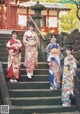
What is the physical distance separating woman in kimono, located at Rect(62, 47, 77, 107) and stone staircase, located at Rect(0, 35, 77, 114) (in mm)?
257

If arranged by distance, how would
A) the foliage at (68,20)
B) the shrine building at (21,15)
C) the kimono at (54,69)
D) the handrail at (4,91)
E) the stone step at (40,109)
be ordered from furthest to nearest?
the foliage at (68,20) < the shrine building at (21,15) < the kimono at (54,69) < the handrail at (4,91) < the stone step at (40,109)

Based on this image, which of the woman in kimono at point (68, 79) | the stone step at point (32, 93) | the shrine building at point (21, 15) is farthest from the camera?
the shrine building at point (21, 15)

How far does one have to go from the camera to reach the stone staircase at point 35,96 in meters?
10.7

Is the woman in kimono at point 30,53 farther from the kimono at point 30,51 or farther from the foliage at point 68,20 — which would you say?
the foliage at point 68,20

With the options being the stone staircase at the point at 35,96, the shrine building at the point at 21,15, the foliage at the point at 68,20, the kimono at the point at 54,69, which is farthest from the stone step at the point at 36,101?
the foliage at the point at 68,20

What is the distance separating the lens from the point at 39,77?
12.4 metres

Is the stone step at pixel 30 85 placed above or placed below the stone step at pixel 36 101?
above

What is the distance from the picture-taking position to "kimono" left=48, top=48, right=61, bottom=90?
38.2 feet

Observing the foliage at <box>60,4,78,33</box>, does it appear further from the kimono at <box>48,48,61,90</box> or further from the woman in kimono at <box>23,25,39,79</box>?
the kimono at <box>48,48,61,90</box>

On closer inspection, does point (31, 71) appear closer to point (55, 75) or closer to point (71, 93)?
point (55, 75)

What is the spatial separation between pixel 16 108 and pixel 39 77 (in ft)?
7.04

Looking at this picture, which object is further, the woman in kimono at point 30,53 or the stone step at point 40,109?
the woman in kimono at point 30,53

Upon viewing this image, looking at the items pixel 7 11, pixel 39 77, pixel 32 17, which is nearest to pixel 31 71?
pixel 39 77

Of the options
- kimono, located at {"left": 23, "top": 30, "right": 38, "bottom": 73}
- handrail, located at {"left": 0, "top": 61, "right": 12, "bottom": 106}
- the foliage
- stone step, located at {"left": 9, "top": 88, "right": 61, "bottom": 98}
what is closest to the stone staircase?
stone step, located at {"left": 9, "top": 88, "right": 61, "bottom": 98}
